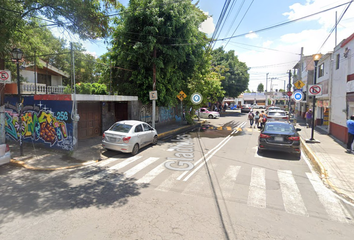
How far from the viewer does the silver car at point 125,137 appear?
9297 millimetres

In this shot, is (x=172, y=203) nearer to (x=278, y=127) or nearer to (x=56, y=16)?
(x=278, y=127)

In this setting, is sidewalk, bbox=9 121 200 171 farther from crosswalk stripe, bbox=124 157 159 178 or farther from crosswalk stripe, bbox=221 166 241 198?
crosswalk stripe, bbox=221 166 241 198

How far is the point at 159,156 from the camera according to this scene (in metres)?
9.66

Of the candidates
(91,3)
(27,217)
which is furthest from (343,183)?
(91,3)

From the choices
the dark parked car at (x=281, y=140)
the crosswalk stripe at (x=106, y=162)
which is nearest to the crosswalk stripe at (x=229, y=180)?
the dark parked car at (x=281, y=140)

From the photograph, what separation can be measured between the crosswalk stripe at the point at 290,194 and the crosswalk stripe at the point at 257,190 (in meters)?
0.50

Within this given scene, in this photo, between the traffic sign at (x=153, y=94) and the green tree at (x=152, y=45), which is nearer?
the green tree at (x=152, y=45)

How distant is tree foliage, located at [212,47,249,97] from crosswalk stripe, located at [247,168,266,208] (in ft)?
112

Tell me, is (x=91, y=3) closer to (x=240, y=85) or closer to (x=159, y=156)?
(x=159, y=156)

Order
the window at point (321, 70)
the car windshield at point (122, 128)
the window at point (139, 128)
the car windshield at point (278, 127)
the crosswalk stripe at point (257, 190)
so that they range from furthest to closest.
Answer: the window at point (321, 70), the window at point (139, 128), the car windshield at point (278, 127), the car windshield at point (122, 128), the crosswalk stripe at point (257, 190)

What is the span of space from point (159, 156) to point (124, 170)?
229 centimetres

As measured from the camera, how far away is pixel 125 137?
9.27m

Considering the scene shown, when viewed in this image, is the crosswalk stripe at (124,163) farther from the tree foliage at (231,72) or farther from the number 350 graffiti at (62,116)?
the tree foliage at (231,72)

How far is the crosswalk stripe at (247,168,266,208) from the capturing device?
5168mm
